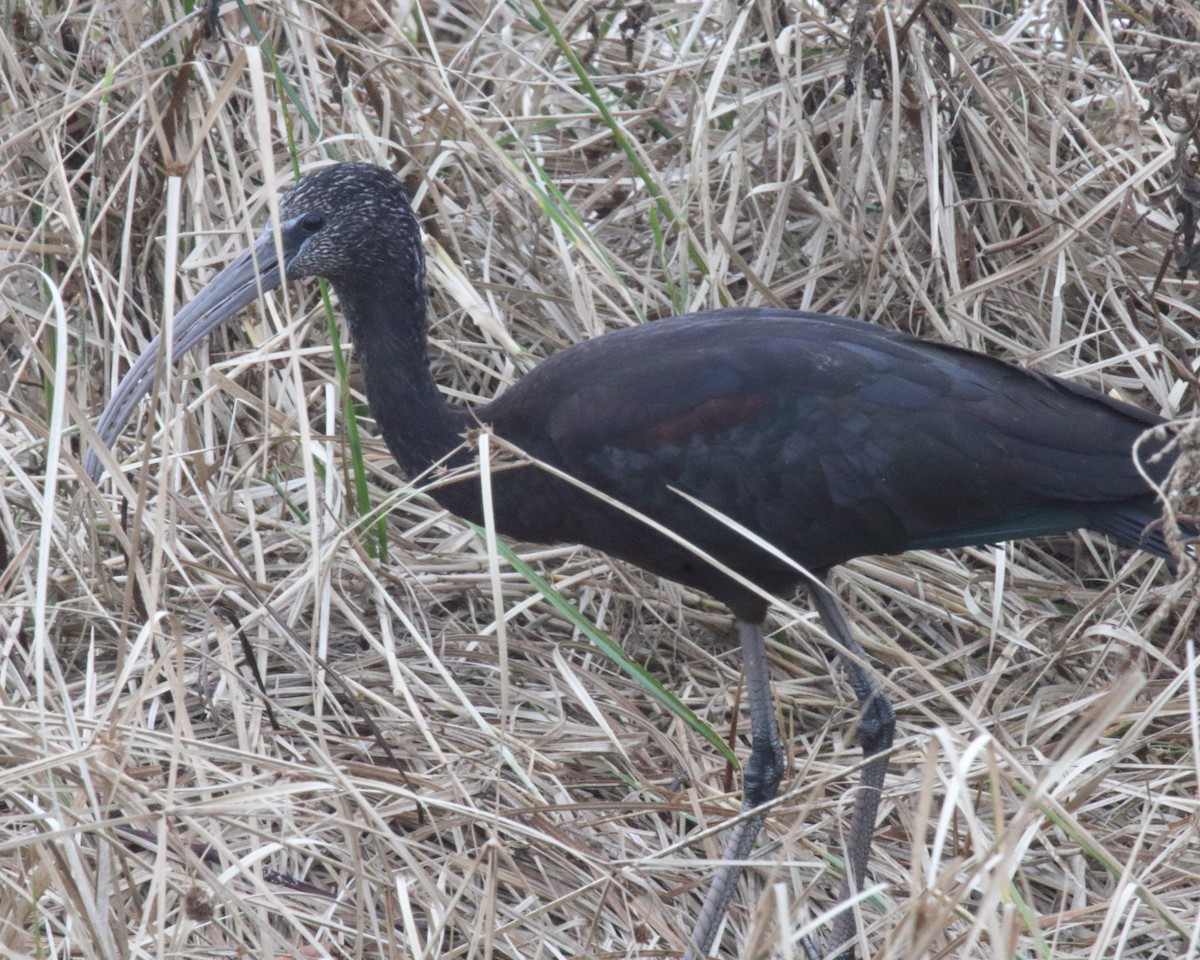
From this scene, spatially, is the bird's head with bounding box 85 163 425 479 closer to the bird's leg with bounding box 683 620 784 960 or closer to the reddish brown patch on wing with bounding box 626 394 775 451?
the reddish brown patch on wing with bounding box 626 394 775 451

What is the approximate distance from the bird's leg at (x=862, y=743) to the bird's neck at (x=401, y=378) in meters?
0.88

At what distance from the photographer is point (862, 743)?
3.34 metres

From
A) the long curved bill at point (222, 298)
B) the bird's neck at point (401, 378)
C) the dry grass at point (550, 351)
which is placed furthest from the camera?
the bird's neck at point (401, 378)

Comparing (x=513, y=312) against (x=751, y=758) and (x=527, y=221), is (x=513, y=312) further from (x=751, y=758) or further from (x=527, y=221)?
(x=751, y=758)

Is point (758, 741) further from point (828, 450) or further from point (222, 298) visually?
point (222, 298)

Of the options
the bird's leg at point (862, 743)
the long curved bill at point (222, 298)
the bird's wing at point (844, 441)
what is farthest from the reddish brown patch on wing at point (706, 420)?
the long curved bill at point (222, 298)

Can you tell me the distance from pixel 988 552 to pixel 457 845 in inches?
62.5

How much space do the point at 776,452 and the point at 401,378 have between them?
0.83m

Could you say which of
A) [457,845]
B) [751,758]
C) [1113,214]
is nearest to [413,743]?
[457,845]

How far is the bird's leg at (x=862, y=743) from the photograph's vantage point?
3.05 m

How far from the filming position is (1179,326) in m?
3.96

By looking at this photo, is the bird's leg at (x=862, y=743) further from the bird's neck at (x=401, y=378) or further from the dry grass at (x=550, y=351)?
the bird's neck at (x=401, y=378)

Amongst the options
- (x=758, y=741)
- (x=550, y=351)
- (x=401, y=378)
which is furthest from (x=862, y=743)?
(x=550, y=351)

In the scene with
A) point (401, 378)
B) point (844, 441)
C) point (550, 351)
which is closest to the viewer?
point (844, 441)
